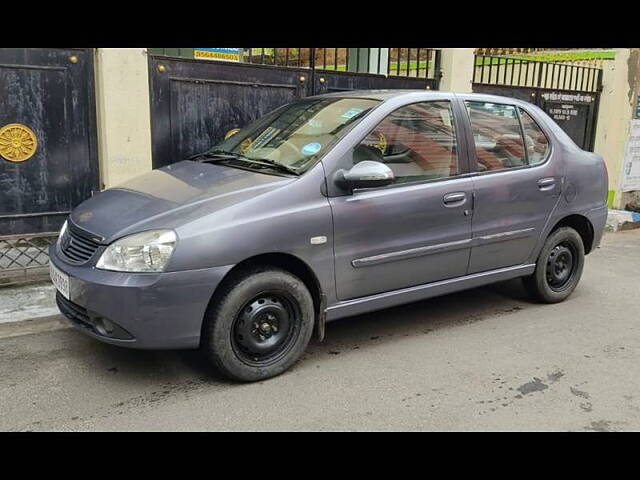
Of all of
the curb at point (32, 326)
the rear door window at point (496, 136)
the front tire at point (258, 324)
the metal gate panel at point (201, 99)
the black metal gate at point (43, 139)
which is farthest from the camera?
the metal gate panel at point (201, 99)

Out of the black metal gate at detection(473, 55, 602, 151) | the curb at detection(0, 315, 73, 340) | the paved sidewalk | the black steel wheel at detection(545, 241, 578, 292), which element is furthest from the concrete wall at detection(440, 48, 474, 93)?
the curb at detection(0, 315, 73, 340)

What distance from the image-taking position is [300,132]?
4285 mm

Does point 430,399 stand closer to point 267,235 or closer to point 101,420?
point 267,235

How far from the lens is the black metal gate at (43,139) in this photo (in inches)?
221

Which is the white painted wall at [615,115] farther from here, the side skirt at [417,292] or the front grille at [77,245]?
the front grille at [77,245]

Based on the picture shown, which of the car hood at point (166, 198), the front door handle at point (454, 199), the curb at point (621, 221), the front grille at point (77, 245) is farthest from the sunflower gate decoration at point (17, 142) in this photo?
the curb at point (621, 221)

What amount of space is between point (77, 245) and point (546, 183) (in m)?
3.56

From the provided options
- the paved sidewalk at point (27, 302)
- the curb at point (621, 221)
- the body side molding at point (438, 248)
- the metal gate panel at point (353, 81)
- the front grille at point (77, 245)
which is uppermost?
the metal gate panel at point (353, 81)

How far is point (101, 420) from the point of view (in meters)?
3.24

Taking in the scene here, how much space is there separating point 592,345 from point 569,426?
138 centimetres

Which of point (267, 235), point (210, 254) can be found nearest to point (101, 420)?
point (210, 254)

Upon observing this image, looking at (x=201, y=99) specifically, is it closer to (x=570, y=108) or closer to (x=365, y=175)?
(x=365, y=175)

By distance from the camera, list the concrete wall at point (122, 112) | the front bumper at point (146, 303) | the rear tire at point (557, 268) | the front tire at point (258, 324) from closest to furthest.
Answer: the front bumper at point (146, 303) → the front tire at point (258, 324) → the rear tire at point (557, 268) → the concrete wall at point (122, 112)

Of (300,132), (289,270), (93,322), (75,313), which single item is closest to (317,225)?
(289,270)
